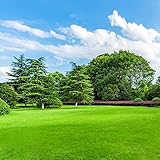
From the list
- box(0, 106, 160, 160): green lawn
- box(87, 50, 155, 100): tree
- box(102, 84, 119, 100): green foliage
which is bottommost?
box(0, 106, 160, 160): green lawn

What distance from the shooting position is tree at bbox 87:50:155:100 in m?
47.8

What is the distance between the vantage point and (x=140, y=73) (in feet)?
162

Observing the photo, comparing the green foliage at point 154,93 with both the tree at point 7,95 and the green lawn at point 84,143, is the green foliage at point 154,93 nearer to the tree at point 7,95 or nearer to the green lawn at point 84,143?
the tree at point 7,95

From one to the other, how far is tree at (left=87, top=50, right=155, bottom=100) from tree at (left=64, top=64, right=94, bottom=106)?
713 centimetres

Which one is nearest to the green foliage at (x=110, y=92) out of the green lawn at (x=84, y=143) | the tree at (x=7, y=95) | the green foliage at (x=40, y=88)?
the green foliage at (x=40, y=88)

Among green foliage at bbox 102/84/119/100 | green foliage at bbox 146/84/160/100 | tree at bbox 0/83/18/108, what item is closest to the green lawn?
tree at bbox 0/83/18/108

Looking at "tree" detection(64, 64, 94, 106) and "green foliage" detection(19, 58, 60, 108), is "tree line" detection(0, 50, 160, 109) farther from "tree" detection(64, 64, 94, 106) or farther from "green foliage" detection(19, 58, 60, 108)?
"green foliage" detection(19, 58, 60, 108)

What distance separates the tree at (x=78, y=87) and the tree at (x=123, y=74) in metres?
7.13

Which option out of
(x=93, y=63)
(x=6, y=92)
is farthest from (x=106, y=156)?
(x=93, y=63)

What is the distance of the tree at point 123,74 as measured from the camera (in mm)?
47812

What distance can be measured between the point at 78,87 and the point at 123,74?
10631mm

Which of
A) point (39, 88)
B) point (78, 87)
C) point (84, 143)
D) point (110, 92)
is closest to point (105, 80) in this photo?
point (110, 92)

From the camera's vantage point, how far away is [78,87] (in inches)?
1591

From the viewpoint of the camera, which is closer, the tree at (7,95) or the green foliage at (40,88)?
the tree at (7,95)
